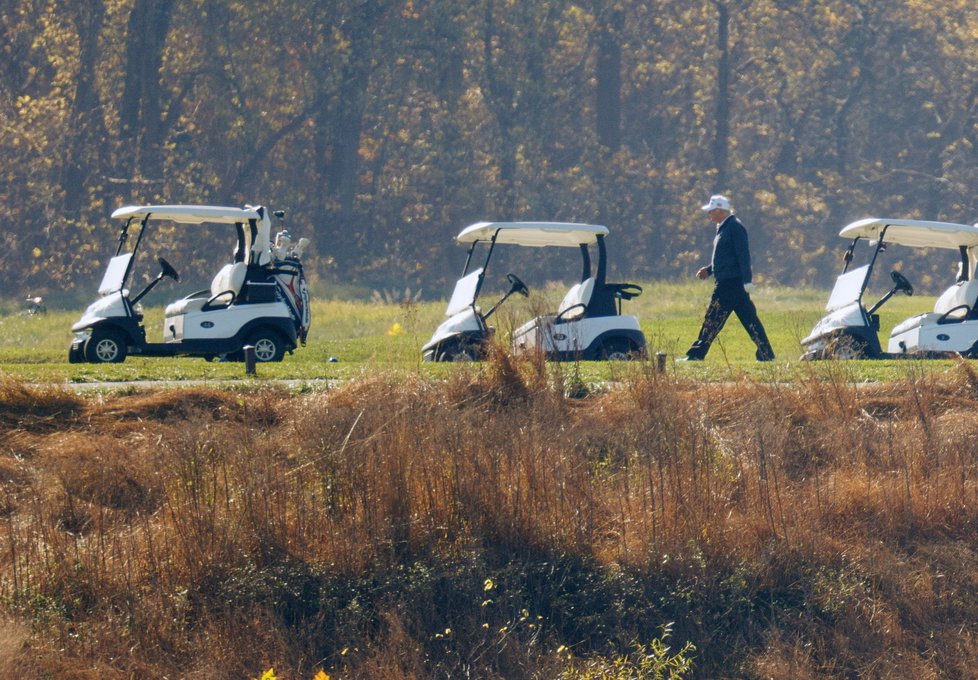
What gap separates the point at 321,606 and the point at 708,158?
32824mm

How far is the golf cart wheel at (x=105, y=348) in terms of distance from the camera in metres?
16.8

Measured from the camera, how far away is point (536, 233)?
56.5 feet

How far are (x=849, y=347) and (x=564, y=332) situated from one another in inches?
115

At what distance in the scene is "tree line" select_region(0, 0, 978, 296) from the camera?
36719mm

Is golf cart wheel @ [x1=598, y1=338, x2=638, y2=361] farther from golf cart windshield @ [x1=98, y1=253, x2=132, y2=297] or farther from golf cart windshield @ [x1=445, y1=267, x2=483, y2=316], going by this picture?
golf cart windshield @ [x1=98, y1=253, x2=132, y2=297]

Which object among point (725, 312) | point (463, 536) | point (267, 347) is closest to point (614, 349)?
point (725, 312)

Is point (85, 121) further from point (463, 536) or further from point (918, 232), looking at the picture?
point (463, 536)

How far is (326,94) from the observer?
37.3 m

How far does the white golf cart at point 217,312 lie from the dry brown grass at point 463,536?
434 cm

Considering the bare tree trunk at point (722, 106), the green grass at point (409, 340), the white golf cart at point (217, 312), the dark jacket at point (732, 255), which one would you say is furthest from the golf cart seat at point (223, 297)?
the bare tree trunk at point (722, 106)

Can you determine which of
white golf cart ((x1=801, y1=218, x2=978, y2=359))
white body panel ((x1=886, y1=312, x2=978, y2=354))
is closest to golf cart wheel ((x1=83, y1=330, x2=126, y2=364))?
white golf cart ((x1=801, y1=218, x2=978, y2=359))

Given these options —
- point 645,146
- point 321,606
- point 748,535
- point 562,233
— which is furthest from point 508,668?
point 645,146

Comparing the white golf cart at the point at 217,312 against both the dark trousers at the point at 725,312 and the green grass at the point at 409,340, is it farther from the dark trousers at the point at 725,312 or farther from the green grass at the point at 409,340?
the dark trousers at the point at 725,312

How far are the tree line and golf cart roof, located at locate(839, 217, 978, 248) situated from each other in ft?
66.5
